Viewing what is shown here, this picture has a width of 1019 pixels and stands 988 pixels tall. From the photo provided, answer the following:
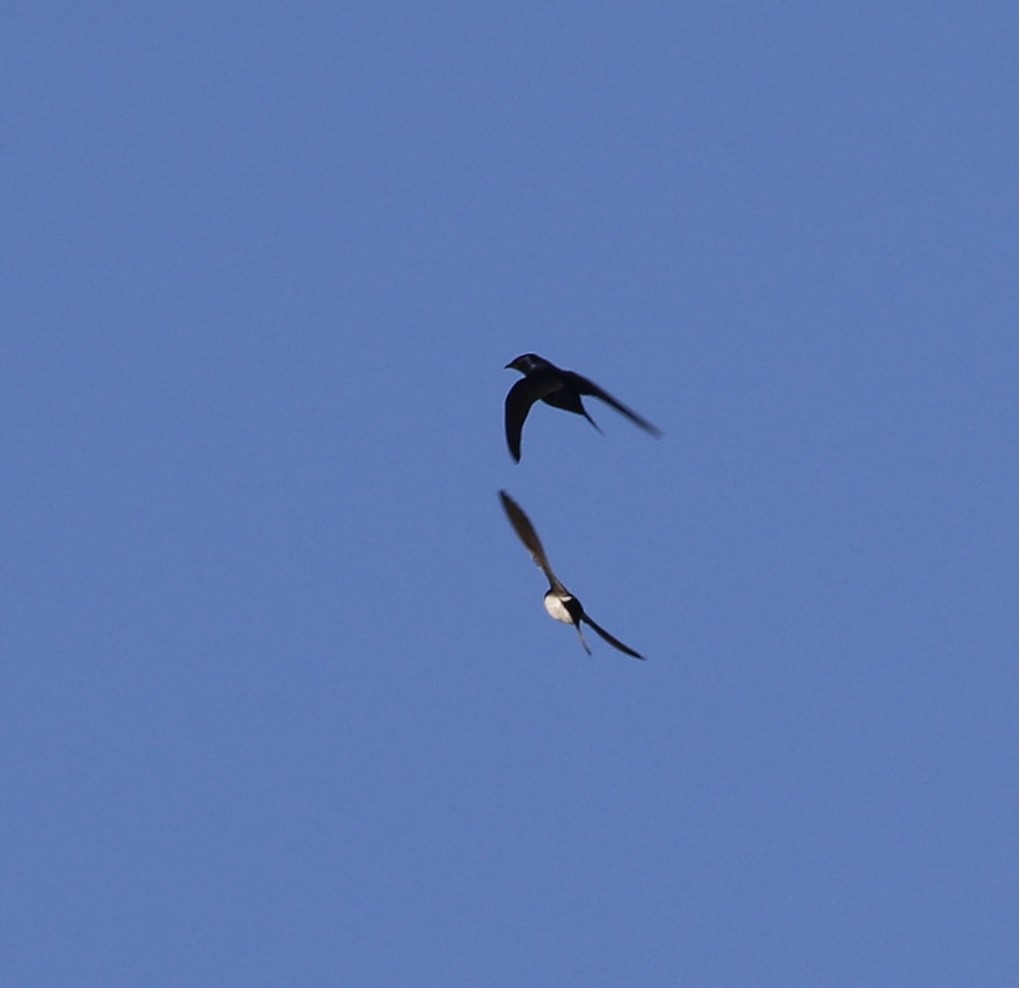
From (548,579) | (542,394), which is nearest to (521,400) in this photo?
(542,394)

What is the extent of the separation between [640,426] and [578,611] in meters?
1.67

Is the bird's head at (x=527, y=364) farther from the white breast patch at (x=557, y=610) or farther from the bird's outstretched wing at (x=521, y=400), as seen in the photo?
the white breast patch at (x=557, y=610)

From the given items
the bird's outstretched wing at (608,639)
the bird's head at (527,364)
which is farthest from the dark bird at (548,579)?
the bird's head at (527,364)

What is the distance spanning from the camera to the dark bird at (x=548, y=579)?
61.6ft

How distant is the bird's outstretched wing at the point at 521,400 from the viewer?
23484mm

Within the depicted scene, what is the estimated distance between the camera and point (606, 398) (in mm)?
21172

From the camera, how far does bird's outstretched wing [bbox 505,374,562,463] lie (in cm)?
2348

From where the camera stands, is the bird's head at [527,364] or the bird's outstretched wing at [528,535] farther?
the bird's head at [527,364]

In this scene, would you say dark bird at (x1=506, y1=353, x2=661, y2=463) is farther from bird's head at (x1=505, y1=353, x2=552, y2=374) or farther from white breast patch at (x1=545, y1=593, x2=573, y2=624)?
white breast patch at (x1=545, y1=593, x2=573, y2=624)

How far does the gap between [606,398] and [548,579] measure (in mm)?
2694

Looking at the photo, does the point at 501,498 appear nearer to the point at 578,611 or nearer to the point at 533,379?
the point at 578,611

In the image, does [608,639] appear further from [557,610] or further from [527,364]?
[527,364]

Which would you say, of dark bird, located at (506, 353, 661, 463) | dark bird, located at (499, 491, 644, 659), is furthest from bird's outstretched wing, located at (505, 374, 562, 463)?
dark bird, located at (499, 491, 644, 659)

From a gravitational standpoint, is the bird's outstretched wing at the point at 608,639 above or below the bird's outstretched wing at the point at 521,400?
below
